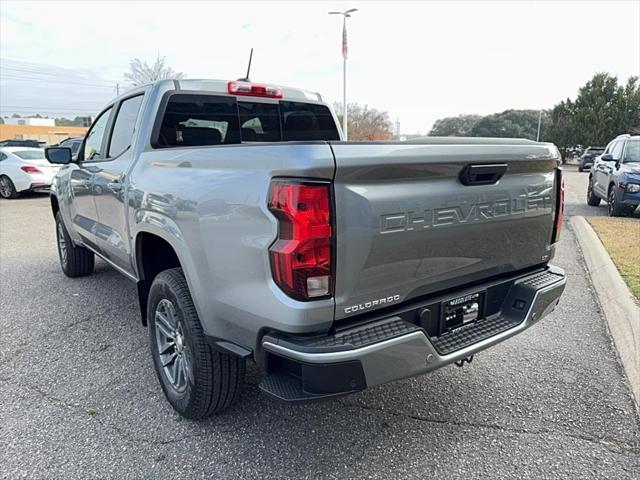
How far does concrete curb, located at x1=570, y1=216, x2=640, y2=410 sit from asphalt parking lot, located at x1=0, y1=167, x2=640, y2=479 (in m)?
0.09

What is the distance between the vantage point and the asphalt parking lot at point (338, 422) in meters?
2.40

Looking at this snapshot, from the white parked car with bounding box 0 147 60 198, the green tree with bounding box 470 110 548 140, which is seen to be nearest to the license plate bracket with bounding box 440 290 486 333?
the white parked car with bounding box 0 147 60 198

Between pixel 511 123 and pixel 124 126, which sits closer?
pixel 124 126

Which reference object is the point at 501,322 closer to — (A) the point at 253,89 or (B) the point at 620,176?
(A) the point at 253,89

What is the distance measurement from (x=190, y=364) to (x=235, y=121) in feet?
7.09

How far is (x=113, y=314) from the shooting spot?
4480mm

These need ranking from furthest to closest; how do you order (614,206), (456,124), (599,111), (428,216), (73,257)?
(456,124), (599,111), (614,206), (73,257), (428,216)

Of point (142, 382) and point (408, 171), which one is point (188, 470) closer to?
point (142, 382)

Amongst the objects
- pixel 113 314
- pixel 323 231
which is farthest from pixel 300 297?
pixel 113 314

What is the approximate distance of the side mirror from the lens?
4.69 m

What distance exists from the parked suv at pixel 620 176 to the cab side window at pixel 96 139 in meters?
8.98

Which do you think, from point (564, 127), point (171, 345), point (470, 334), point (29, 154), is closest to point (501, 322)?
point (470, 334)

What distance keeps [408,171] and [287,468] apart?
1.60 meters

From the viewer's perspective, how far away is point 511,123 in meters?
46.0
